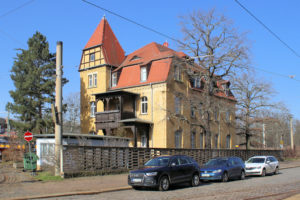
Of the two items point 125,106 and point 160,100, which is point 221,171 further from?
point 125,106

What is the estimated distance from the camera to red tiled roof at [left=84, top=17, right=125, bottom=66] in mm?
39906

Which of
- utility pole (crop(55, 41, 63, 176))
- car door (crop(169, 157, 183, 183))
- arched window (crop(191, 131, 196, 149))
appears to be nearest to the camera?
car door (crop(169, 157, 183, 183))

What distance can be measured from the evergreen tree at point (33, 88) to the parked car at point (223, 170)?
24.7 metres

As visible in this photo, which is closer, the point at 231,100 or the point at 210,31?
the point at 210,31

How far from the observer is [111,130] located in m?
35.6

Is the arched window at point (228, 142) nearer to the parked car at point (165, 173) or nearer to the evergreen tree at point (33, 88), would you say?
the evergreen tree at point (33, 88)

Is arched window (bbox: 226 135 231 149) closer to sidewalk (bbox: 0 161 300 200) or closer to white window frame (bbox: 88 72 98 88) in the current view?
white window frame (bbox: 88 72 98 88)

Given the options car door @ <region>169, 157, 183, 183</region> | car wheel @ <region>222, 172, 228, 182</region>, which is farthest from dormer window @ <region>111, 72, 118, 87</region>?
car door @ <region>169, 157, 183, 183</region>

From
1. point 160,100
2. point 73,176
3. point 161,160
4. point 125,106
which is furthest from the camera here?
point 125,106

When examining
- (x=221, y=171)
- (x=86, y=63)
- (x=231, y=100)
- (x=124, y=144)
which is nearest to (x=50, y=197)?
(x=221, y=171)

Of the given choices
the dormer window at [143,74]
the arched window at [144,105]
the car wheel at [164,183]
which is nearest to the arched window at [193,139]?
the arched window at [144,105]

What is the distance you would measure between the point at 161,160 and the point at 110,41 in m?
27.8

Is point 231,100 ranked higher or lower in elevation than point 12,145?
higher

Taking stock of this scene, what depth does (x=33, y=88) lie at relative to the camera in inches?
1556
